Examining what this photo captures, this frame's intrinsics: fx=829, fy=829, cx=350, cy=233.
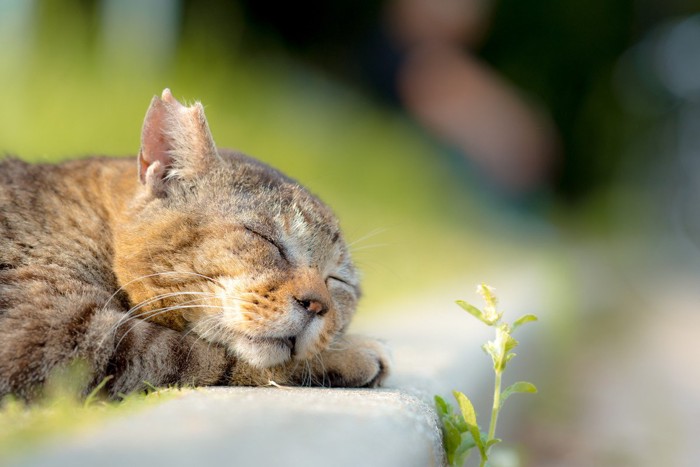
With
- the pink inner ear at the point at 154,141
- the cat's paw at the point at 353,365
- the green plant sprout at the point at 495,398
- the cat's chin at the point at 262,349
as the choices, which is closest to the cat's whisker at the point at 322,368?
the cat's paw at the point at 353,365

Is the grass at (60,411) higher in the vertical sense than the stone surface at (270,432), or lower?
lower

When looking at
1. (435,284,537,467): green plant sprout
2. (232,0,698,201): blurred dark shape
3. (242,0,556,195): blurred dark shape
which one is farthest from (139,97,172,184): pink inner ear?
(232,0,698,201): blurred dark shape

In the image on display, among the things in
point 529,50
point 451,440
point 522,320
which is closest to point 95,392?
point 451,440

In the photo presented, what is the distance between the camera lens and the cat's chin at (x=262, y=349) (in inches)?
98.4

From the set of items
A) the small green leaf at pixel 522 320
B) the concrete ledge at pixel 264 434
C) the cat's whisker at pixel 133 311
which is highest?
the small green leaf at pixel 522 320

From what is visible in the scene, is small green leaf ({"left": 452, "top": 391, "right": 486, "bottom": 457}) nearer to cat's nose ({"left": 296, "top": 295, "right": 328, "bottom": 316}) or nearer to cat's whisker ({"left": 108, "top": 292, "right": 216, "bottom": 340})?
cat's nose ({"left": 296, "top": 295, "right": 328, "bottom": 316})

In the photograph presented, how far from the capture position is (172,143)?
281 cm

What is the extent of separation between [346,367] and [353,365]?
2cm

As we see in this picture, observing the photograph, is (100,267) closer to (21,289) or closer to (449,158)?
(21,289)

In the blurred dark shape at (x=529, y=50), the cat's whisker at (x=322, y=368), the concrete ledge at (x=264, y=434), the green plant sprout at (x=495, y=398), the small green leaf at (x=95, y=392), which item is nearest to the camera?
the concrete ledge at (x=264, y=434)

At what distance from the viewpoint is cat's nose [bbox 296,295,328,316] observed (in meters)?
2.54

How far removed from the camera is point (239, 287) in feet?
8.25

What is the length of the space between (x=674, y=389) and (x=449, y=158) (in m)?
4.74

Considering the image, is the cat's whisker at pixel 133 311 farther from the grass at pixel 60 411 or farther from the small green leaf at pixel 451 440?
the small green leaf at pixel 451 440
